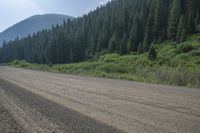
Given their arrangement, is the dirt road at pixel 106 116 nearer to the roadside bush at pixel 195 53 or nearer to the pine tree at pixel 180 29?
the roadside bush at pixel 195 53

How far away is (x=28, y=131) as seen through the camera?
7121 mm

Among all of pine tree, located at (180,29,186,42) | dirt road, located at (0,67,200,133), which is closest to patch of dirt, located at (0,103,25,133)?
dirt road, located at (0,67,200,133)

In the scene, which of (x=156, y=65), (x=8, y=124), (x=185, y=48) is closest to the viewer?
(x=8, y=124)

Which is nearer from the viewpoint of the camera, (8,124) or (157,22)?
(8,124)

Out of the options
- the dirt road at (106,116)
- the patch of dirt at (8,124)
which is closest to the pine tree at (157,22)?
the dirt road at (106,116)

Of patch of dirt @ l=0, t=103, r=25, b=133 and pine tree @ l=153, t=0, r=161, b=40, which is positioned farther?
pine tree @ l=153, t=0, r=161, b=40

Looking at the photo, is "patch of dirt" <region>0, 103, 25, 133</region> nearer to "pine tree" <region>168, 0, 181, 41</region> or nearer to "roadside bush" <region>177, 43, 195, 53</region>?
"roadside bush" <region>177, 43, 195, 53</region>

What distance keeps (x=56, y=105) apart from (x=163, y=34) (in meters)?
82.1

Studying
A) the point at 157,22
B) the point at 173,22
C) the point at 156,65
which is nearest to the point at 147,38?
the point at 157,22

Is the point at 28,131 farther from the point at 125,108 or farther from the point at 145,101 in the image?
the point at 145,101

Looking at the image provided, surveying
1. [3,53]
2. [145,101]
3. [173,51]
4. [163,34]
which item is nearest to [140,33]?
[163,34]

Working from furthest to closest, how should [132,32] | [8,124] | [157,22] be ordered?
[132,32]
[157,22]
[8,124]

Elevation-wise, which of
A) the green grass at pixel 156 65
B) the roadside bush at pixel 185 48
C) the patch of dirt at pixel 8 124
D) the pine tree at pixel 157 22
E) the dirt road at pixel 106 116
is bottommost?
the patch of dirt at pixel 8 124

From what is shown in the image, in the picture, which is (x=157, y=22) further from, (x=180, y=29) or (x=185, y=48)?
(x=185, y=48)
